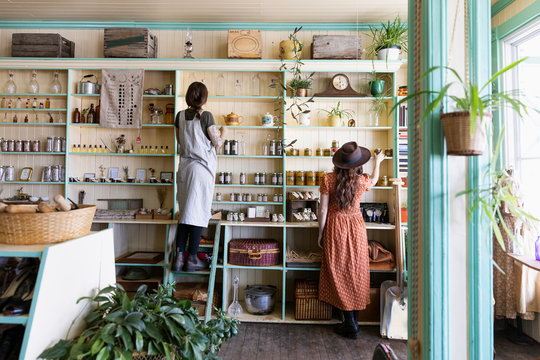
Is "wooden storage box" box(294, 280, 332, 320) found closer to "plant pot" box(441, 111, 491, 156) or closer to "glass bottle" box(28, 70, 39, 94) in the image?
"plant pot" box(441, 111, 491, 156)

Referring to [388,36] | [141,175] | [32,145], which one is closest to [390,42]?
[388,36]

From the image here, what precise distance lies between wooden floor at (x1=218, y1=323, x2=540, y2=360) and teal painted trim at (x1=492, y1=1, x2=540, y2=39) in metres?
2.91

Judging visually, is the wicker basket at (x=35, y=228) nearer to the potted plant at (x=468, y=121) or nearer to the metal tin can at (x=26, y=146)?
the potted plant at (x=468, y=121)

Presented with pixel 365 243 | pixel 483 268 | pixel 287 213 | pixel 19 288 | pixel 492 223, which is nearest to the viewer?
pixel 492 223

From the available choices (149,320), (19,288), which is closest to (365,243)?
(149,320)

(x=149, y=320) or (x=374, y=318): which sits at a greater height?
(x=149, y=320)

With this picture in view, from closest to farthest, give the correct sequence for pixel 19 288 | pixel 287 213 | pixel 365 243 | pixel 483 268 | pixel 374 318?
1. pixel 483 268
2. pixel 19 288
3. pixel 365 243
4. pixel 374 318
5. pixel 287 213

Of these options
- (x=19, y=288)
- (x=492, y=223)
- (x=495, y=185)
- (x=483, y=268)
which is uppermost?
(x=495, y=185)

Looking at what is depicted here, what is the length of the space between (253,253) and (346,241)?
3.27 feet

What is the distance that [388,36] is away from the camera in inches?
160

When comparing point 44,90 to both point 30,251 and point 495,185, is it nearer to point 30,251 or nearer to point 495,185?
point 30,251

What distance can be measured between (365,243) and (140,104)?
2.99 m

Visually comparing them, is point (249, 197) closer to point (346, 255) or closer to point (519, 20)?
point (346, 255)

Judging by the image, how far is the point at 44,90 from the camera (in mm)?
4512
